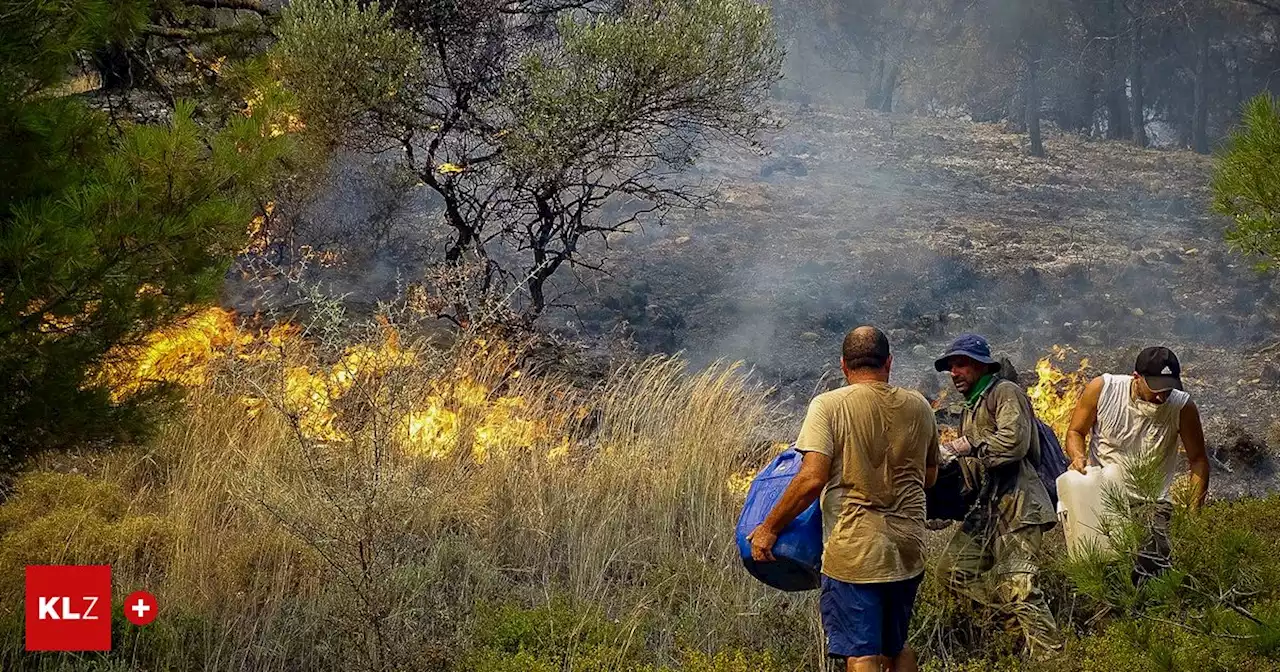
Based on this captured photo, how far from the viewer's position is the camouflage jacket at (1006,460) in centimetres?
429

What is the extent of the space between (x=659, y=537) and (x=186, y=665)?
2600 mm

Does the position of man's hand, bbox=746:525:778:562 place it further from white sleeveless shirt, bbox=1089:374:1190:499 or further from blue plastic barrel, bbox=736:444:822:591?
white sleeveless shirt, bbox=1089:374:1190:499

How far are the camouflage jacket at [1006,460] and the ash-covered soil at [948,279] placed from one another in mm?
5712

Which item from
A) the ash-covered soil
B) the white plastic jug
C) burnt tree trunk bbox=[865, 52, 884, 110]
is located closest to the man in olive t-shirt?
the white plastic jug

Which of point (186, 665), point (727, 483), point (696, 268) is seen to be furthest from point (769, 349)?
point (186, 665)

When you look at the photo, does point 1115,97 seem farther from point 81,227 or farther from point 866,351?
point 81,227

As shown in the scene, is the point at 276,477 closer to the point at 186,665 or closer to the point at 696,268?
the point at 186,665

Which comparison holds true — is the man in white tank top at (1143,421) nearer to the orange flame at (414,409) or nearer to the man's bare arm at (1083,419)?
the man's bare arm at (1083,419)

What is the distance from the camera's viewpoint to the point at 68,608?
4227 millimetres

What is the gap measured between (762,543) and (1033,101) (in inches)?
905

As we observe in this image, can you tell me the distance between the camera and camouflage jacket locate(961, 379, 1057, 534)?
4289mm

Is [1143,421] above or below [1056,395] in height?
above

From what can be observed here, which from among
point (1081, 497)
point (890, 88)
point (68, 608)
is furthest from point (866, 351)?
point (890, 88)

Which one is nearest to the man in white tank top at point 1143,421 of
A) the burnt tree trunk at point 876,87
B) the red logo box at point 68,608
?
the red logo box at point 68,608
